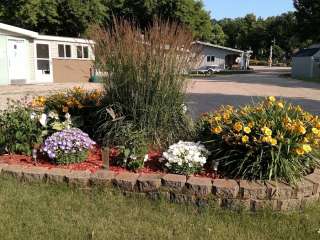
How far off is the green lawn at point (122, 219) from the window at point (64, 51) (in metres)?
20.1

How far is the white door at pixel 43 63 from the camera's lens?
22594 millimetres

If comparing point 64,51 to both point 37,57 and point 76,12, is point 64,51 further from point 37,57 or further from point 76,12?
point 76,12

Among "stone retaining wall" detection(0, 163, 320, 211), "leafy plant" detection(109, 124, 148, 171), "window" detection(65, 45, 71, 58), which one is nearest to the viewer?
"stone retaining wall" detection(0, 163, 320, 211)

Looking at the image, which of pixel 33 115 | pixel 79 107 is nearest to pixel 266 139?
pixel 79 107

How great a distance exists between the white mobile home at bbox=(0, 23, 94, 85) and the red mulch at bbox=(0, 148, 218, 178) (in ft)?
47.7

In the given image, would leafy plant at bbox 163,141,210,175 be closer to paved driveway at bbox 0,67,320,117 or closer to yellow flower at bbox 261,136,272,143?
yellow flower at bbox 261,136,272,143

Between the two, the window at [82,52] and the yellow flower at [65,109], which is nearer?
the yellow flower at [65,109]

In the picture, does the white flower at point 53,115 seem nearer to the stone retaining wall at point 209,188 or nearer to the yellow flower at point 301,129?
the stone retaining wall at point 209,188

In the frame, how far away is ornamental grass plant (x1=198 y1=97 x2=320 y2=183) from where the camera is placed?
4.09m

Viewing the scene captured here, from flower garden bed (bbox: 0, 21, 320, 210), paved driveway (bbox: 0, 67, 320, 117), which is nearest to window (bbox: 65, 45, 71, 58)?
paved driveway (bbox: 0, 67, 320, 117)

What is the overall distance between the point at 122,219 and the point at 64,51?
21.1 meters

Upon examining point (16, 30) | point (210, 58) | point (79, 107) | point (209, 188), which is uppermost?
point (16, 30)

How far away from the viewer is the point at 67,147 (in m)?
4.64

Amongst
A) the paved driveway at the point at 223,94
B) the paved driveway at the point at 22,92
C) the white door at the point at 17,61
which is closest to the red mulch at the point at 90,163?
the paved driveway at the point at 223,94
